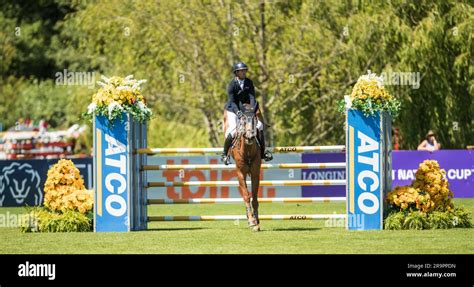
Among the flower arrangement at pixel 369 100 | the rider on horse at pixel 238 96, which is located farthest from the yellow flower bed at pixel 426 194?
the rider on horse at pixel 238 96

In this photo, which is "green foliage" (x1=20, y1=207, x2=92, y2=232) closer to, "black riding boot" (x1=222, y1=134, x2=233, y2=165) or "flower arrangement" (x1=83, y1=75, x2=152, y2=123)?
"flower arrangement" (x1=83, y1=75, x2=152, y2=123)

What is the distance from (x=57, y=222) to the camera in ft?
57.3

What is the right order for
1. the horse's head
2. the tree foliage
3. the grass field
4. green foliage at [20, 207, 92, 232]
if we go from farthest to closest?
the tree foliage → green foliage at [20, 207, 92, 232] → the horse's head → the grass field

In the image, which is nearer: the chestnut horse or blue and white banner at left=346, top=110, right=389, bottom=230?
the chestnut horse

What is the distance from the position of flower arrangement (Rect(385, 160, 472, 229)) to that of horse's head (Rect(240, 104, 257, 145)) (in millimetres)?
2409

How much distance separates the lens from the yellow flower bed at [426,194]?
1681 cm

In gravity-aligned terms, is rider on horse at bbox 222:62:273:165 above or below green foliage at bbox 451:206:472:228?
above

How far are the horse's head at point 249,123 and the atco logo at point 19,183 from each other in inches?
463

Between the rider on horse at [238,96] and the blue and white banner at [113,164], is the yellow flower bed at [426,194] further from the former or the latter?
the blue and white banner at [113,164]

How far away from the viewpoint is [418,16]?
34500mm

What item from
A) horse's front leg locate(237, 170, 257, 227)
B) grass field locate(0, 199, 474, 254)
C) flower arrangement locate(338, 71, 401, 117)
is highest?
flower arrangement locate(338, 71, 401, 117)

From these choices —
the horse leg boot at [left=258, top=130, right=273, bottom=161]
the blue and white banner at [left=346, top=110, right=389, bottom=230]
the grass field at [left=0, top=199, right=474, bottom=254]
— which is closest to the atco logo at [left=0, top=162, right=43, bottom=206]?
the grass field at [left=0, top=199, right=474, bottom=254]

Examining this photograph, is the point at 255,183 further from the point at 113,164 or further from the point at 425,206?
the point at 425,206

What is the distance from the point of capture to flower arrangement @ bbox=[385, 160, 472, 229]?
16734 mm
